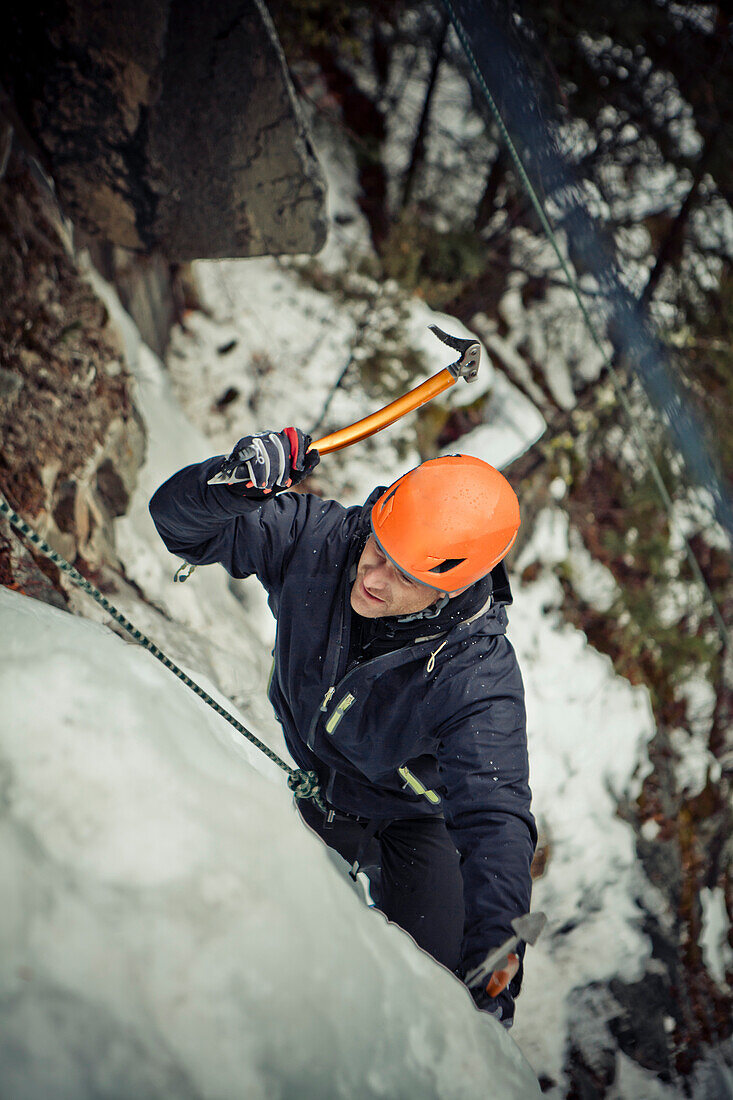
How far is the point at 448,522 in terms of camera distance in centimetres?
199

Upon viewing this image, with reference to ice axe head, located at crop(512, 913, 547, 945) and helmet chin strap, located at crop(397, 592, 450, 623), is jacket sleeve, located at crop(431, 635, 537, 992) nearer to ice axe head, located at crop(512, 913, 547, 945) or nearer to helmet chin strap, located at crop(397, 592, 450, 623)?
ice axe head, located at crop(512, 913, 547, 945)

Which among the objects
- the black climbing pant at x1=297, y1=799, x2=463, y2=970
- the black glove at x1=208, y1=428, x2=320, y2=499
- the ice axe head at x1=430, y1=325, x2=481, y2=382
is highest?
the black glove at x1=208, y1=428, x2=320, y2=499

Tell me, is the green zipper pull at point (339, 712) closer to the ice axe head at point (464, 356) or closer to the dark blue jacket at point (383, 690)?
the dark blue jacket at point (383, 690)

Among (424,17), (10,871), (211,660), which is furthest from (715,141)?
(10,871)

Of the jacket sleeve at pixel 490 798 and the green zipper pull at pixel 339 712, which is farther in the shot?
the green zipper pull at pixel 339 712

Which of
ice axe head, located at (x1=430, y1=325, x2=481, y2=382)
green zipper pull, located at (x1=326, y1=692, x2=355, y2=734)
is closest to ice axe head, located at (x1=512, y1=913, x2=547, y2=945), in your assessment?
green zipper pull, located at (x1=326, y1=692, x2=355, y2=734)

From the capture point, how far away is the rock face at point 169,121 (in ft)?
10.3

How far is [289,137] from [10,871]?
12.2 ft

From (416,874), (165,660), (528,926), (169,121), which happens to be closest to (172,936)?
(165,660)

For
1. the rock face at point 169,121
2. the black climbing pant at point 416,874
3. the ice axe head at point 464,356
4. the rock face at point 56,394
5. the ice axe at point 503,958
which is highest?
the rock face at point 169,121

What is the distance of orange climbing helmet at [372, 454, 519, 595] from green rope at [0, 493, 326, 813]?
736 mm

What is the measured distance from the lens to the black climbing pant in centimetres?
257

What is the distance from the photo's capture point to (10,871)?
3.54 ft

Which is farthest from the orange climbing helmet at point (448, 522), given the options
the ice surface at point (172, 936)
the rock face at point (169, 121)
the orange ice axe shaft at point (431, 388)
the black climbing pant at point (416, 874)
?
the rock face at point (169, 121)
